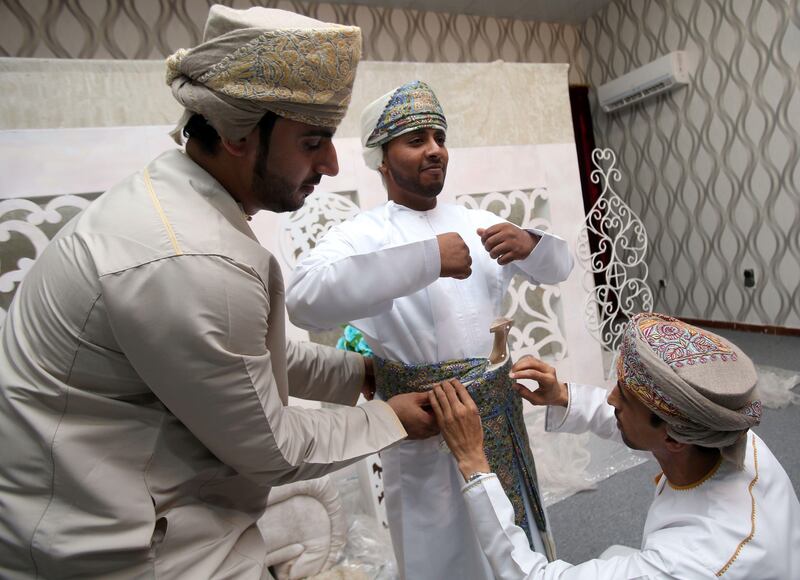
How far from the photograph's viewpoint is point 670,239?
18.2ft

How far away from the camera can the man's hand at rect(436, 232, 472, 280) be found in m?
1.23

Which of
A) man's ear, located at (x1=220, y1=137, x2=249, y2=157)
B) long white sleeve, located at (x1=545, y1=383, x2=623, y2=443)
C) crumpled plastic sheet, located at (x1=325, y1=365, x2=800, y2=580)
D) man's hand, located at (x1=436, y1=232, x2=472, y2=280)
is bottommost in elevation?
crumpled plastic sheet, located at (x1=325, y1=365, x2=800, y2=580)

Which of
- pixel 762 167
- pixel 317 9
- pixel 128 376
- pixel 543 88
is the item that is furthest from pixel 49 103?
pixel 762 167

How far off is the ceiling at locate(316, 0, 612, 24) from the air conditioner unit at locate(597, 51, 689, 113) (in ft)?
2.84

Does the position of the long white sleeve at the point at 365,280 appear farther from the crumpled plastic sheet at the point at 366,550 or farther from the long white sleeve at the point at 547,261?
the crumpled plastic sheet at the point at 366,550

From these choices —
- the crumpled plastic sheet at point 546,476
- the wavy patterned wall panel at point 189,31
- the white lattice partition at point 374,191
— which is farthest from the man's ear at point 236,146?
the wavy patterned wall panel at point 189,31

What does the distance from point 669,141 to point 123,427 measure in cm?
582

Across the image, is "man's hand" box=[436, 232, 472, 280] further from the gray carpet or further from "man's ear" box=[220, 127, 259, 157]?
the gray carpet

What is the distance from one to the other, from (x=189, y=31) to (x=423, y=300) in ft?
14.0

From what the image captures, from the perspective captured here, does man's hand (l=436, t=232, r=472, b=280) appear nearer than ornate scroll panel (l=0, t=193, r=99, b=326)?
Yes

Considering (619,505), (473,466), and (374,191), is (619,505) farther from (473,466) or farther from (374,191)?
(374,191)

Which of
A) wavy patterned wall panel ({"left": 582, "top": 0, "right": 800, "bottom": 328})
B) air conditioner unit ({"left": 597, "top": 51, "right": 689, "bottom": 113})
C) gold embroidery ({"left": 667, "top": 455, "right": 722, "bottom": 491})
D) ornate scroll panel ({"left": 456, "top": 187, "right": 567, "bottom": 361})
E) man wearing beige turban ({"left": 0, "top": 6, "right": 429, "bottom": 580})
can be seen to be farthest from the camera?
air conditioner unit ({"left": 597, "top": 51, "right": 689, "bottom": 113})

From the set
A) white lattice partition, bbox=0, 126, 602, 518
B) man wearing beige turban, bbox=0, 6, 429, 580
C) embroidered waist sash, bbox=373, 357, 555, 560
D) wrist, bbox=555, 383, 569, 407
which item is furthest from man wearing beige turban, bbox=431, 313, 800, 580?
white lattice partition, bbox=0, 126, 602, 518

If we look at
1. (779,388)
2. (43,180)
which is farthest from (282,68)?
(779,388)
